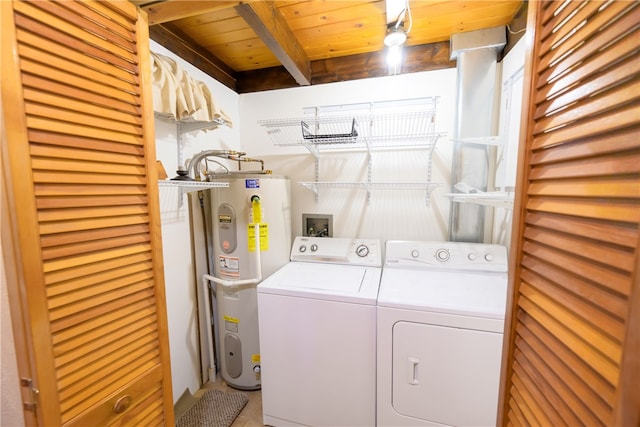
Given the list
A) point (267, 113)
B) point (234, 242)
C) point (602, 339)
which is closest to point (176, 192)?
point (234, 242)

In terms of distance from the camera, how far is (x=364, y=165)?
2.08 m

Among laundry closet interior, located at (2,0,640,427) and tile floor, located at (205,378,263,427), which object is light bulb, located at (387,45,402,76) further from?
tile floor, located at (205,378,263,427)

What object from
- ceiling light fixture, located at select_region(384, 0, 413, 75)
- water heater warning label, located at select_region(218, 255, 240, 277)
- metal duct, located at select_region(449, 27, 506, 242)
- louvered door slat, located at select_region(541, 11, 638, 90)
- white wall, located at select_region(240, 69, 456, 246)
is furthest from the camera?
white wall, located at select_region(240, 69, 456, 246)

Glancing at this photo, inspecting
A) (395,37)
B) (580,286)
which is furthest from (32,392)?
(395,37)

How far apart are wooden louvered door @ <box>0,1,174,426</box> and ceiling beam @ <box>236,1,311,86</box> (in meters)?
0.67

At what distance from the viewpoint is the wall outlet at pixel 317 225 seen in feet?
7.14

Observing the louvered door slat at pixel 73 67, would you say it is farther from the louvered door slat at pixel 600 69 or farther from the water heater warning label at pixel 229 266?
the water heater warning label at pixel 229 266

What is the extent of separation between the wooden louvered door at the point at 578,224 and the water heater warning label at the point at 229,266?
5.25 feet

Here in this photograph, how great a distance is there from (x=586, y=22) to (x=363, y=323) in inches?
52.6

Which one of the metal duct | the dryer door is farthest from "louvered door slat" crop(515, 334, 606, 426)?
the metal duct

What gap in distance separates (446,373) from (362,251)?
89 centimetres

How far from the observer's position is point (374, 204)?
2084 mm

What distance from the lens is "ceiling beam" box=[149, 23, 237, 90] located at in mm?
1562

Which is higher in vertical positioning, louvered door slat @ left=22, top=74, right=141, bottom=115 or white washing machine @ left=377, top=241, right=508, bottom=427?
louvered door slat @ left=22, top=74, right=141, bottom=115
